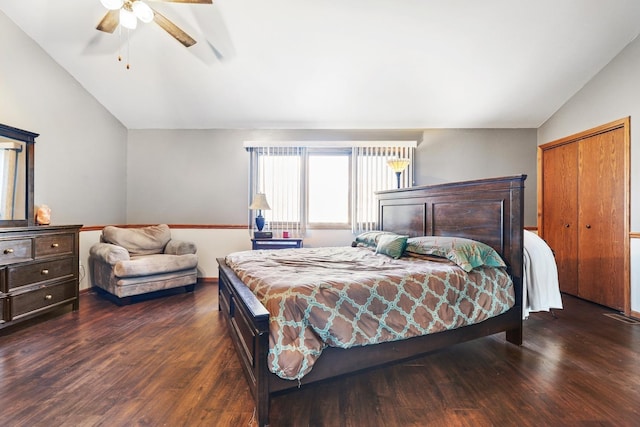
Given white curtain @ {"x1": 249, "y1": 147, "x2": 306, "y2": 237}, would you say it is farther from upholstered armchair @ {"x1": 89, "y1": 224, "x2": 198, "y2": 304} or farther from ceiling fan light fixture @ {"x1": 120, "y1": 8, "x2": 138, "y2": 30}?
ceiling fan light fixture @ {"x1": 120, "y1": 8, "x2": 138, "y2": 30}

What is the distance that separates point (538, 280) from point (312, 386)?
2.09 metres

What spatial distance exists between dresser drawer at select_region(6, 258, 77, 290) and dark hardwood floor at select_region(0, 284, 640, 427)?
419 mm

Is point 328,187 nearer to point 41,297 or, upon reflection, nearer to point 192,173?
point 192,173

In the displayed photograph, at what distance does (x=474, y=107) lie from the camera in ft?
13.5

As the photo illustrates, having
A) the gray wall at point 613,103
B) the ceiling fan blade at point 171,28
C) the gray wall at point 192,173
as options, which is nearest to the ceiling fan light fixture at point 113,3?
the ceiling fan blade at point 171,28

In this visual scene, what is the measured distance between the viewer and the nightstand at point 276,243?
4152mm

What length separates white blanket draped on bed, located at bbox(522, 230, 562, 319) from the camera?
8.26 ft

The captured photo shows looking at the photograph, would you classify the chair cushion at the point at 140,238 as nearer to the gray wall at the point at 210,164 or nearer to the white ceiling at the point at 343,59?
the gray wall at the point at 210,164

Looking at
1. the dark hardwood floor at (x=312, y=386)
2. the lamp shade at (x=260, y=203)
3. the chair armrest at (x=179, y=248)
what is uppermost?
the lamp shade at (x=260, y=203)

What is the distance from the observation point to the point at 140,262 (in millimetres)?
3443

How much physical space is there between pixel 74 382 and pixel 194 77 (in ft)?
10.7

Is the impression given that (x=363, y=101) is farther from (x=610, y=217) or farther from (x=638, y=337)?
(x=638, y=337)

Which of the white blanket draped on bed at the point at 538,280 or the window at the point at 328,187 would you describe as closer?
the white blanket draped on bed at the point at 538,280

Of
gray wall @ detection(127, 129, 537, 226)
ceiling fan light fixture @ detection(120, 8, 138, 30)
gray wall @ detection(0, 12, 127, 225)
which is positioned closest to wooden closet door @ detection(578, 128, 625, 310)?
gray wall @ detection(127, 129, 537, 226)
